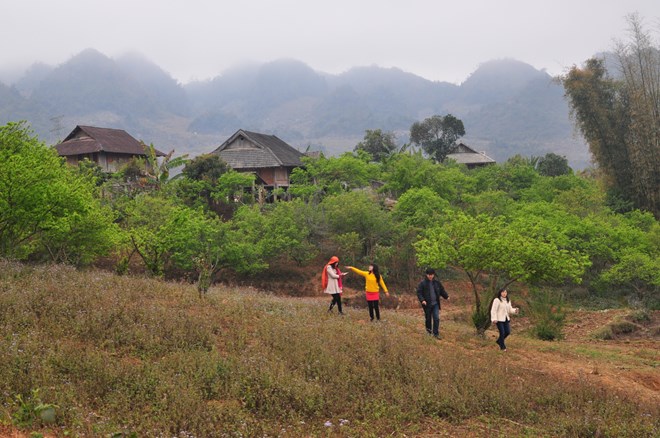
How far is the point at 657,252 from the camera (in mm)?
24562

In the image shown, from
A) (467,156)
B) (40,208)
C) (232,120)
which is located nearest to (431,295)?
(40,208)

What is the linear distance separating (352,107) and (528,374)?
191729mm

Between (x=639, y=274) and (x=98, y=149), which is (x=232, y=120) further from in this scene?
(x=639, y=274)

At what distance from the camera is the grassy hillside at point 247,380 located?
5.96 meters

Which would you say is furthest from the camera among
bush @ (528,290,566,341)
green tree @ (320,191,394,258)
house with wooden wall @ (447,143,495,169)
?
house with wooden wall @ (447,143,495,169)

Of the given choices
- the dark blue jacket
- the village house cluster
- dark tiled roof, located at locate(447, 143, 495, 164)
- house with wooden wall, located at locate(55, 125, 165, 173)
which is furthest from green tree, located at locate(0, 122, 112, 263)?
dark tiled roof, located at locate(447, 143, 495, 164)

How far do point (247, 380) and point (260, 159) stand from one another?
3658cm

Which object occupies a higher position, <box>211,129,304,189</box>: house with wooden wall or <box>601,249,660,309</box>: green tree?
<box>211,129,304,189</box>: house with wooden wall

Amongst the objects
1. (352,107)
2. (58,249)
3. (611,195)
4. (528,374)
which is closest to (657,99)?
(611,195)

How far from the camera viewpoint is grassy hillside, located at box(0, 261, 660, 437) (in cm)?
596

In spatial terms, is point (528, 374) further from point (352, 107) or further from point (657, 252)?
point (352, 107)

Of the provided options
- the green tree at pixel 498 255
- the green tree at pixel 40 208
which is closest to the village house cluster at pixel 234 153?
the green tree at pixel 40 208

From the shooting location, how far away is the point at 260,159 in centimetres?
4259

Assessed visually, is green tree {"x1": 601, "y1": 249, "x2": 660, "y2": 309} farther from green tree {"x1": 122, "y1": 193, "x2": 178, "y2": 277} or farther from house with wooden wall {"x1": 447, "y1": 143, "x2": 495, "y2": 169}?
house with wooden wall {"x1": 447, "y1": 143, "x2": 495, "y2": 169}
